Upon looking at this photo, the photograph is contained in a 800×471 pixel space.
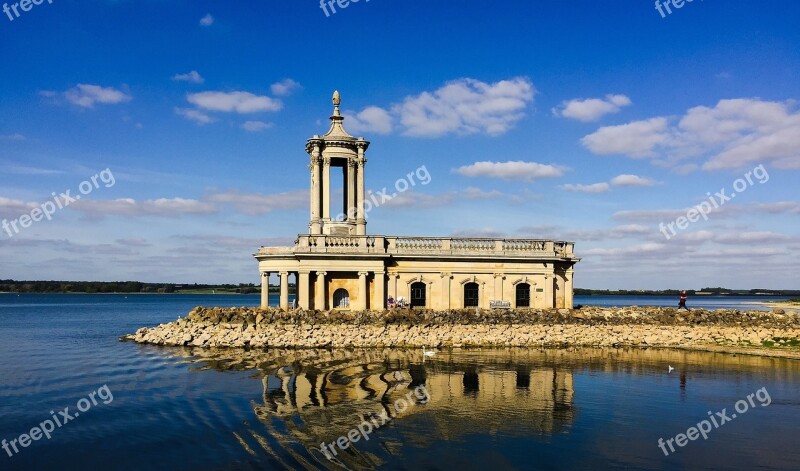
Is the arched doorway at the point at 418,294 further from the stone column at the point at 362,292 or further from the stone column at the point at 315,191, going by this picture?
the stone column at the point at 315,191

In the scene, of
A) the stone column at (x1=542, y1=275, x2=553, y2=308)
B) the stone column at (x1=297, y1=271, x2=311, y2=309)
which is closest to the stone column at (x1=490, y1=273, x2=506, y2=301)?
the stone column at (x1=542, y1=275, x2=553, y2=308)

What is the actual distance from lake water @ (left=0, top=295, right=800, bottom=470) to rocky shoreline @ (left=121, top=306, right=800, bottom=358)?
2.25m

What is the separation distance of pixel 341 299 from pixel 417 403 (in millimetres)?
18190

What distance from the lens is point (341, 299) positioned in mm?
38281

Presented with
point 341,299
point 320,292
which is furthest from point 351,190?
point 320,292

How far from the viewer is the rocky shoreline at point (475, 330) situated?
34.2 m

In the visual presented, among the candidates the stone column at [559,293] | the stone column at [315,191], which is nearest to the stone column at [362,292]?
the stone column at [315,191]

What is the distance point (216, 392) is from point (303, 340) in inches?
450

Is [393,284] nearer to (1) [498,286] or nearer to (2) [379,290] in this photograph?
(2) [379,290]

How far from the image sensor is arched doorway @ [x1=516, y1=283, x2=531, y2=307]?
39.7 metres

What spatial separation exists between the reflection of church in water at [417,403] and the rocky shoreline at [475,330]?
4.26 m

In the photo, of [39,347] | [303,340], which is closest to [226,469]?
[303,340]

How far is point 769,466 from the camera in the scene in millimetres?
14828

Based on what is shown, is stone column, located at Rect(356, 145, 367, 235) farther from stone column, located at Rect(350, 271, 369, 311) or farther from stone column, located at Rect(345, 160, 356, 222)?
stone column, located at Rect(350, 271, 369, 311)
